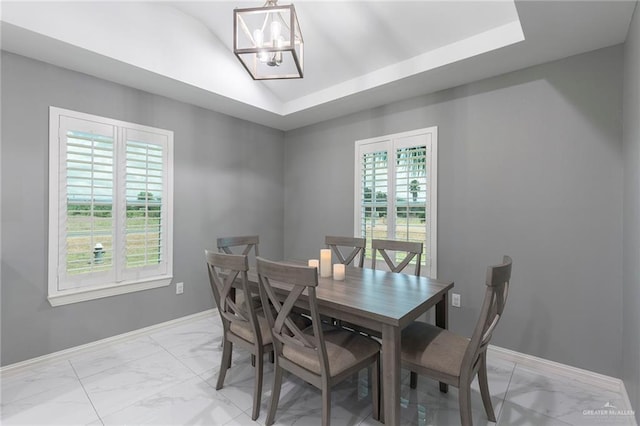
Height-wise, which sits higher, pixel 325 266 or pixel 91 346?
pixel 325 266

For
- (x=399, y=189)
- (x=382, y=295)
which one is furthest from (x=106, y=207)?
(x=399, y=189)

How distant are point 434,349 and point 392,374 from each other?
1.29 ft

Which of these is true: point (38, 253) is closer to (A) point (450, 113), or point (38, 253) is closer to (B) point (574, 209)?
(A) point (450, 113)

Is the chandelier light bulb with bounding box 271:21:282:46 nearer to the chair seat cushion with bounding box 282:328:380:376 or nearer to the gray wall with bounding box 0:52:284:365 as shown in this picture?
the chair seat cushion with bounding box 282:328:380:376

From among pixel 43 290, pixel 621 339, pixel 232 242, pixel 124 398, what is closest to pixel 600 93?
pixel 621 339

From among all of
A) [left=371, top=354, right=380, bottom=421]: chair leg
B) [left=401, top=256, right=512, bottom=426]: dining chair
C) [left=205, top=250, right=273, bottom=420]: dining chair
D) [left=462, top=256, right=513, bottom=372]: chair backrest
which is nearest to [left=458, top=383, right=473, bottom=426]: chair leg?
[left=401, top=256, right=512, bottom=426]: dining chair

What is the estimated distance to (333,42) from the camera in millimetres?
2826

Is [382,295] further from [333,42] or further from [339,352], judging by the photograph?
[333,42]

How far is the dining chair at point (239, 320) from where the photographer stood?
5.78ft

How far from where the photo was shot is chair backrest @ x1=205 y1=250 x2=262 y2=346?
5.70 ft

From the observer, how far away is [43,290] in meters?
2.42

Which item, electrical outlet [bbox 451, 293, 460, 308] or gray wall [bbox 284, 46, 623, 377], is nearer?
gray wall [bbox 284, 46, 623, 377]

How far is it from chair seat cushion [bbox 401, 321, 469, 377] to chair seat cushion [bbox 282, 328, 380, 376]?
205 millimetres

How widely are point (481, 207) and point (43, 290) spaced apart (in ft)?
13.0
